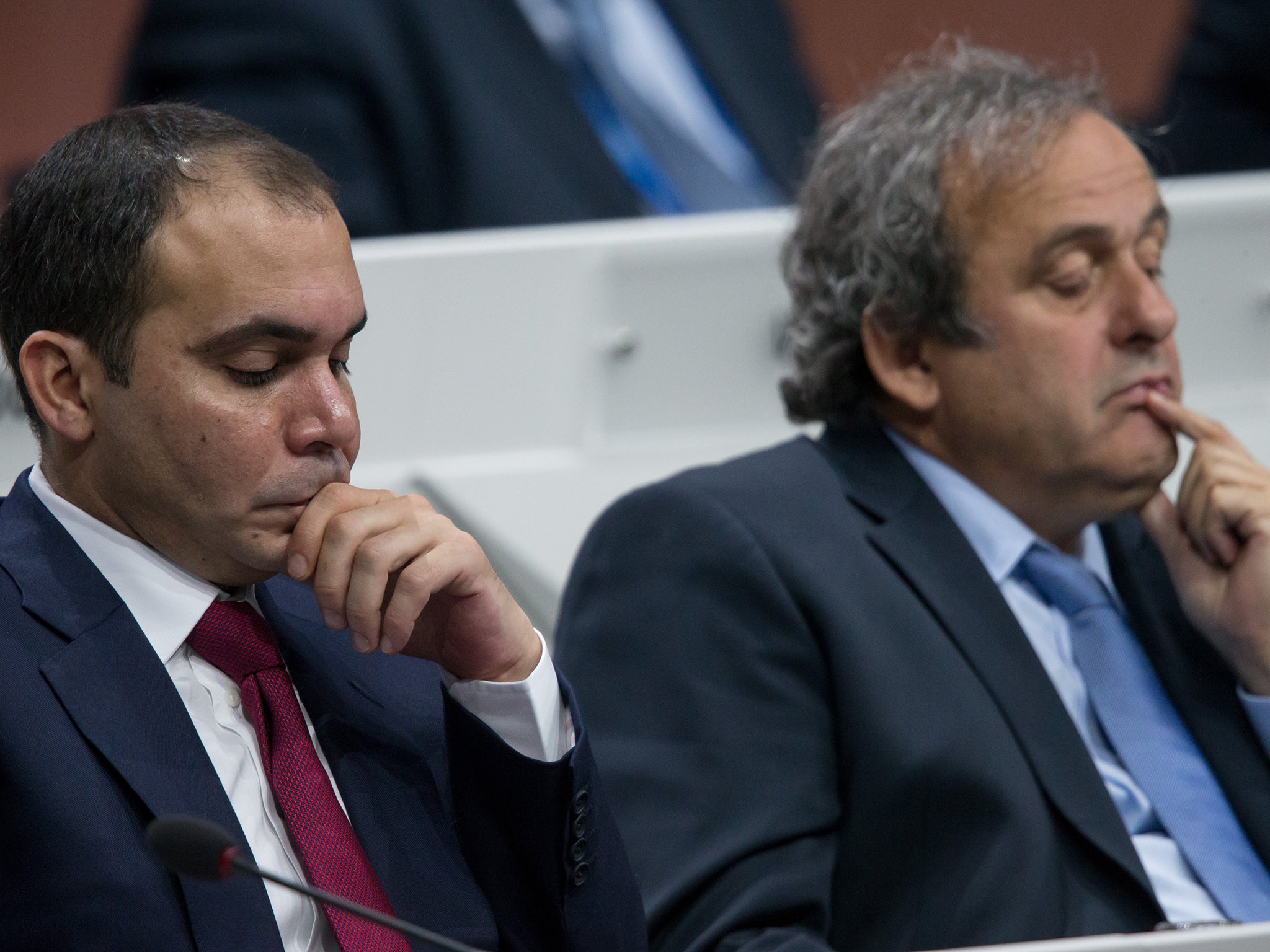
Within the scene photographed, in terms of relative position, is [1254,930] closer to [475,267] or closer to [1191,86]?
[475,267]

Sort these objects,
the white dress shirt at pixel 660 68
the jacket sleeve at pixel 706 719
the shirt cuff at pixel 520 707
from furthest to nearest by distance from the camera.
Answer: the white dress shirt at pixel 660 68
the jacket sleeve at pixel 706 719
the shirt cuff at pixel 520 707

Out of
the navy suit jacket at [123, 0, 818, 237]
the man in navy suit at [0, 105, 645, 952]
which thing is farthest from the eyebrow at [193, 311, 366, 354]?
the navy suit jacket at [123, 0, 818, 237]

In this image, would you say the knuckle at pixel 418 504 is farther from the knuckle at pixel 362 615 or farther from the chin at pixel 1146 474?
the chin at pixel 1146 474

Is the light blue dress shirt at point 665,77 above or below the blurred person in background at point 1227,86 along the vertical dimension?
above

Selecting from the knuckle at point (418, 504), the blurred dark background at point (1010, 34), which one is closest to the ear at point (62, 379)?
the knuckle at point (418, 504)

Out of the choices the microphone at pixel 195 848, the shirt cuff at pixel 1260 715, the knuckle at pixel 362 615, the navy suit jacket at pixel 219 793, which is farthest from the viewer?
the shirt cuff at pixel 1260 715

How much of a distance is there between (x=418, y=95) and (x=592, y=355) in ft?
4.56

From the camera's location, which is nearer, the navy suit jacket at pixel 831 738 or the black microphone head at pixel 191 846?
the black microphone head at pixel 191 846

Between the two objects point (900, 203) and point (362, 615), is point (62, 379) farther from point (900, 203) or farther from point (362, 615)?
point (900, 203)

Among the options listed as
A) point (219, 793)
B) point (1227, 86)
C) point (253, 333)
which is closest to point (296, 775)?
point (219, 793)

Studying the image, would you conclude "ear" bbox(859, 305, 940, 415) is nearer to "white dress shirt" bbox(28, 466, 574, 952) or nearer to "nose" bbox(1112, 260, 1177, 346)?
"nose" bbox(1112, 260, 1177, 346)

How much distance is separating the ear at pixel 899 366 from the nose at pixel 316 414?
2.94ft

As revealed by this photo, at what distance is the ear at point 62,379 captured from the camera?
1.17 m

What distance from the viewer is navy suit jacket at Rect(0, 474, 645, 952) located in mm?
1061
